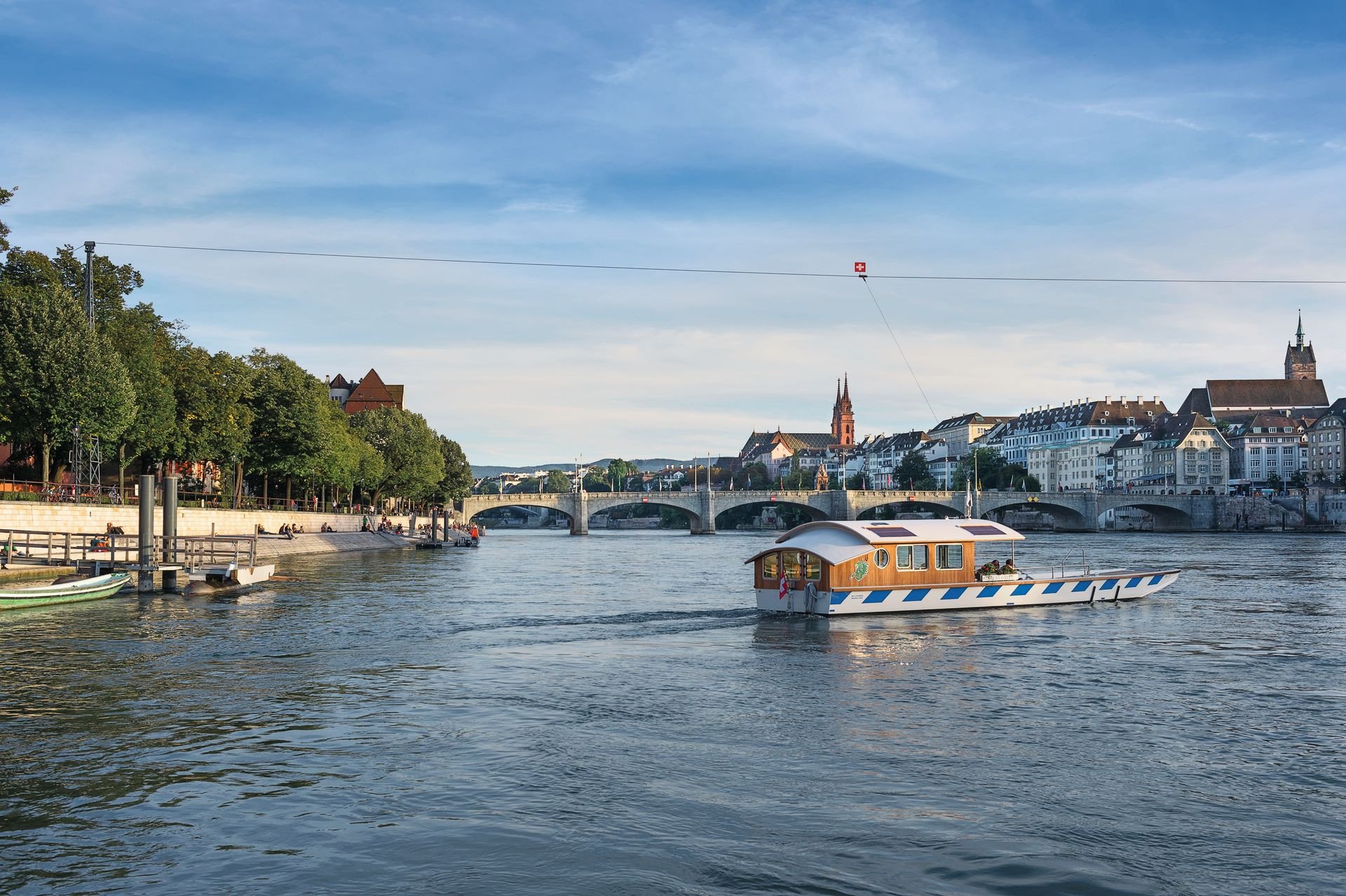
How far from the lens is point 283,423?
88312mm

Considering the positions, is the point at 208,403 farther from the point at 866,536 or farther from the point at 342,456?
the point at 866,536

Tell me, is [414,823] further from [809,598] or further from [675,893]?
[809,598]

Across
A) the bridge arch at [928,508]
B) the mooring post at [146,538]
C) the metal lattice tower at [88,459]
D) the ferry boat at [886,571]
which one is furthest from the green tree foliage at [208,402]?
the bridge arch at [928,508]

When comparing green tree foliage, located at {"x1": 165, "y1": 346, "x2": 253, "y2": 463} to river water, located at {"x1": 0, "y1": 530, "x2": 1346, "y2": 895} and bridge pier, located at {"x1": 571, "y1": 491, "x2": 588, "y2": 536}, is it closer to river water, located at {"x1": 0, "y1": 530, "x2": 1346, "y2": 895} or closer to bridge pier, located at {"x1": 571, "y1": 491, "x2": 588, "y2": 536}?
river water, located at {"x1": 0, "y1": 530, "x2": 1346, "y2": 895}

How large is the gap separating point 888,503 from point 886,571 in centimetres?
12424

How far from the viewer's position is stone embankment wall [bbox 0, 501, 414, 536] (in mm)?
53312

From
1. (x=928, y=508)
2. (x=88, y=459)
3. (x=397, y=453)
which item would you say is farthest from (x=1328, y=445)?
(x=88, y=459)

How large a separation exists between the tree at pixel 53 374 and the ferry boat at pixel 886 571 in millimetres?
36322

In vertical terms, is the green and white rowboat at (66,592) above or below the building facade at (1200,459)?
below

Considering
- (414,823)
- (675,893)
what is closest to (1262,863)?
(675,893)

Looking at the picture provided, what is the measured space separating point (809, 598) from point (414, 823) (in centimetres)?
2548

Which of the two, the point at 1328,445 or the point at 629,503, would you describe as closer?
the point at 629,503

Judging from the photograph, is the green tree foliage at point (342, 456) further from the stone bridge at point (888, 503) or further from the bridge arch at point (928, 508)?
the bridge arch at point (928, 508)

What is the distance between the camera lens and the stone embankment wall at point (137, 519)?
53312 mm
